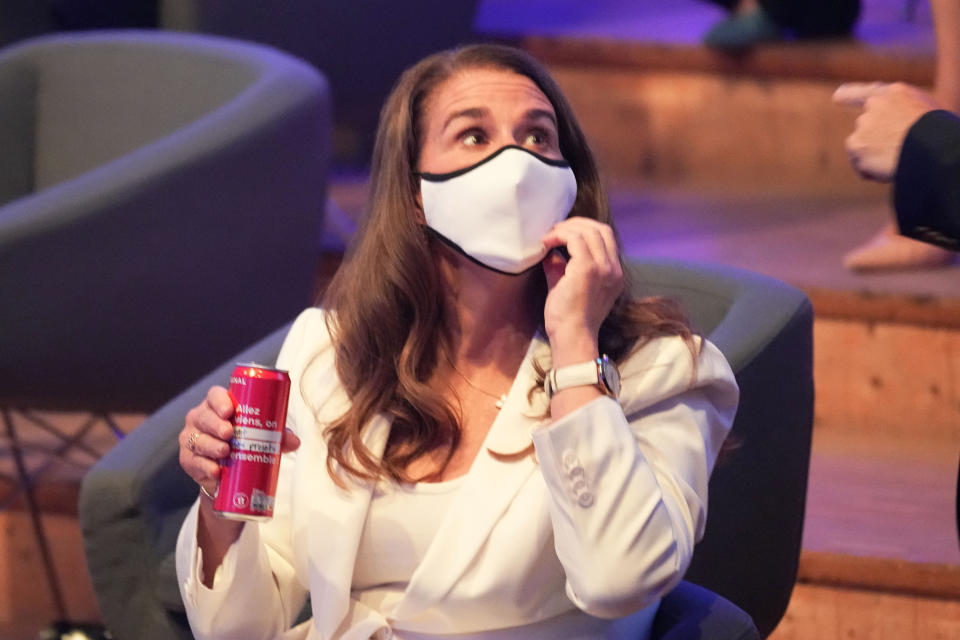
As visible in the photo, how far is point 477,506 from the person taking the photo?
136 centimetres

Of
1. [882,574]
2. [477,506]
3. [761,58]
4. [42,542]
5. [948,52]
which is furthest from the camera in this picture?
[761,58]

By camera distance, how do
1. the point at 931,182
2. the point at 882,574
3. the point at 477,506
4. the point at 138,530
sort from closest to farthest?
the point at 931,182 < the point at 477,506 < the point at 138,530 < the point at 882,574

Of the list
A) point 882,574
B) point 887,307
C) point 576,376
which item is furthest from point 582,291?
point 887,307

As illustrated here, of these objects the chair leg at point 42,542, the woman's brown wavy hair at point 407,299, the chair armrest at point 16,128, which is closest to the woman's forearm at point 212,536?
the woman's brown wavy hair at point 407,299

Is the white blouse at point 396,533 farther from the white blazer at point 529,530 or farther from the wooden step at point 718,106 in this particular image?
the wooden step at point 718,106

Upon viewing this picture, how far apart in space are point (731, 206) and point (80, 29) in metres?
1.57

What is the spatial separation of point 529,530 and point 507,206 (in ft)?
1.03

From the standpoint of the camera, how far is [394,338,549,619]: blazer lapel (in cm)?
135

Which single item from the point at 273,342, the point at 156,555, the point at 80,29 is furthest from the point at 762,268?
the point at 80,29

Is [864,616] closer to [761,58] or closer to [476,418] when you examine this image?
[476,418]

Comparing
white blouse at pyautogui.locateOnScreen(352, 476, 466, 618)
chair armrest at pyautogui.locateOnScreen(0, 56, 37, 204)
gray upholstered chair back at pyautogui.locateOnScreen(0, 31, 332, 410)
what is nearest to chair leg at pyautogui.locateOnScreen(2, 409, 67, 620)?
gray upholstered chair back at pyautogui.locateOnScreen(0, 31, 332, 410)

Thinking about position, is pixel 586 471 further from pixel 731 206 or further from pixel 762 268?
pixel 731 206

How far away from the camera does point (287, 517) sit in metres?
1.48

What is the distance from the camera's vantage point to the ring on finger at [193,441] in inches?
49.8
